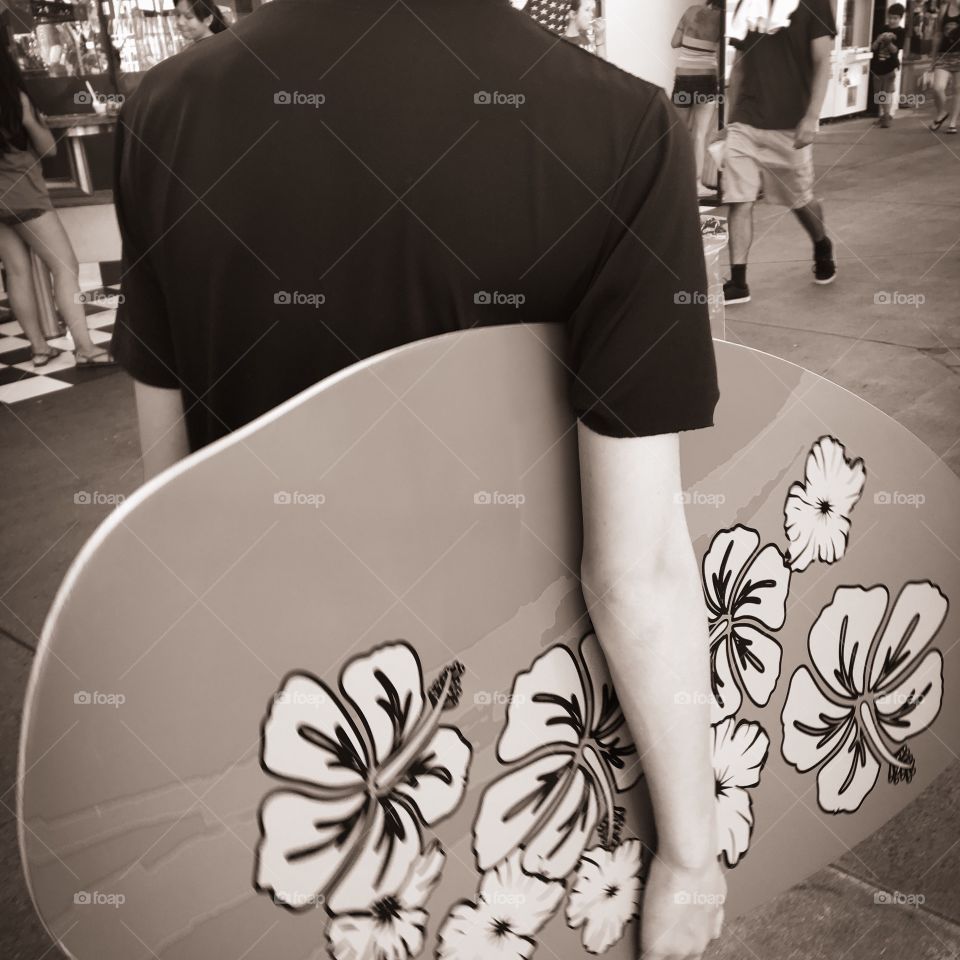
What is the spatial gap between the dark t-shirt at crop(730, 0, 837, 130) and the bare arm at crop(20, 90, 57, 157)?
347cm

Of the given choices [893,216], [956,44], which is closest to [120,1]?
[893,216]

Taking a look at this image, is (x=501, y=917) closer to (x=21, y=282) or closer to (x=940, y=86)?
(x=21, y=282)

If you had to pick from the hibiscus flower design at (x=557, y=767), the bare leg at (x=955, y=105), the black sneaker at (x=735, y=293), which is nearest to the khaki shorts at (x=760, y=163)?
the black sneaker at (x=735, y=293)

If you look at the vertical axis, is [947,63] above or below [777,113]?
below

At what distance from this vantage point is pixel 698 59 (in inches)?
302

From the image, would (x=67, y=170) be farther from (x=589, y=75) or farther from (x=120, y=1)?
(x=589, y=75)

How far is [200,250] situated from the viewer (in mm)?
775

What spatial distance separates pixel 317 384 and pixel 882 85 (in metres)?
15.4

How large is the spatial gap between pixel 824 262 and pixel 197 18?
371 cm

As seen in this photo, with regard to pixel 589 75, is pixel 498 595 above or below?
below
